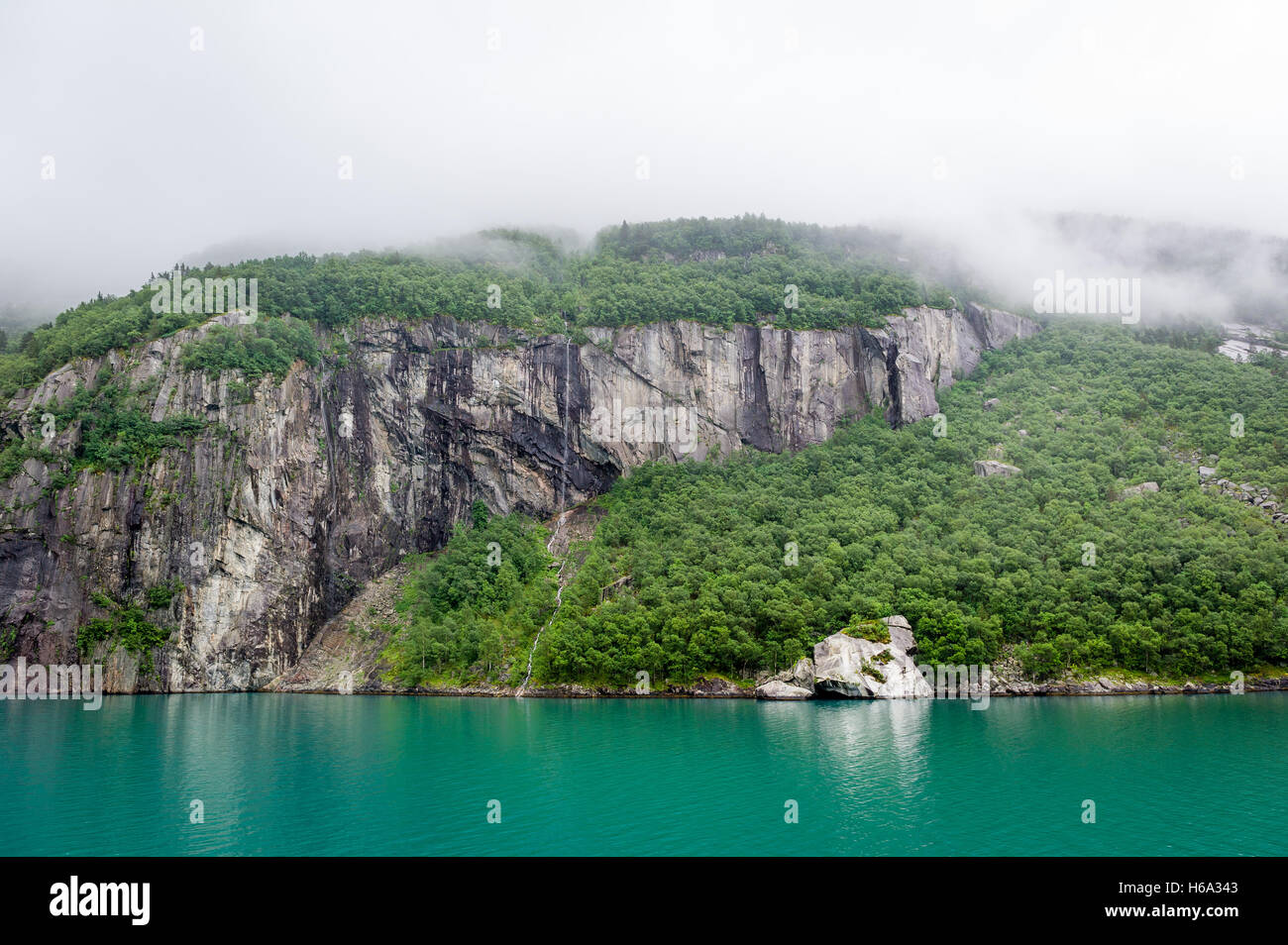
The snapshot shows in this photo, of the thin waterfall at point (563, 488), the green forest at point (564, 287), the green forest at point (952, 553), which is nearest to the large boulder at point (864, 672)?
the green forest at point (952, 553)

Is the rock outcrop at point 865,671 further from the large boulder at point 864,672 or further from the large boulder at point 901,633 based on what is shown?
the large boulder at point 901,633

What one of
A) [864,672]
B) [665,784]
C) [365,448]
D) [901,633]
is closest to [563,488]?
[365,448]

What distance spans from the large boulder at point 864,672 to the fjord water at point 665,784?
1098 cm

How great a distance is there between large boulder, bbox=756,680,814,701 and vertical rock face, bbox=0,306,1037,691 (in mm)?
45764

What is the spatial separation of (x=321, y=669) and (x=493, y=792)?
199 ft

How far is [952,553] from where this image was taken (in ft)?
241

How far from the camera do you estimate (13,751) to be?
36.8m

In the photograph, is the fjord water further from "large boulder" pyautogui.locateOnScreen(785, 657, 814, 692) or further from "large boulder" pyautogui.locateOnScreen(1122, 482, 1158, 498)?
"large boulder" pyautogui.locateOnScreen(1122, 482, 1158, 498)

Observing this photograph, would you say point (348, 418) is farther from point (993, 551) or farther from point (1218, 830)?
point (1218, 830)

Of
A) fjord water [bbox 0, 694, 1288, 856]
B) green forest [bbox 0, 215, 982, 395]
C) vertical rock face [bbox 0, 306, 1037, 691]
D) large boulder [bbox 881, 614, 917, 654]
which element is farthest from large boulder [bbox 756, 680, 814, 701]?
green forest [bbox 0, 215, 982, 395]

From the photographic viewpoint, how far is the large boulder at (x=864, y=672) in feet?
203

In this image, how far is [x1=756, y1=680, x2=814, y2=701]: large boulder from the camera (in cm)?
6278
